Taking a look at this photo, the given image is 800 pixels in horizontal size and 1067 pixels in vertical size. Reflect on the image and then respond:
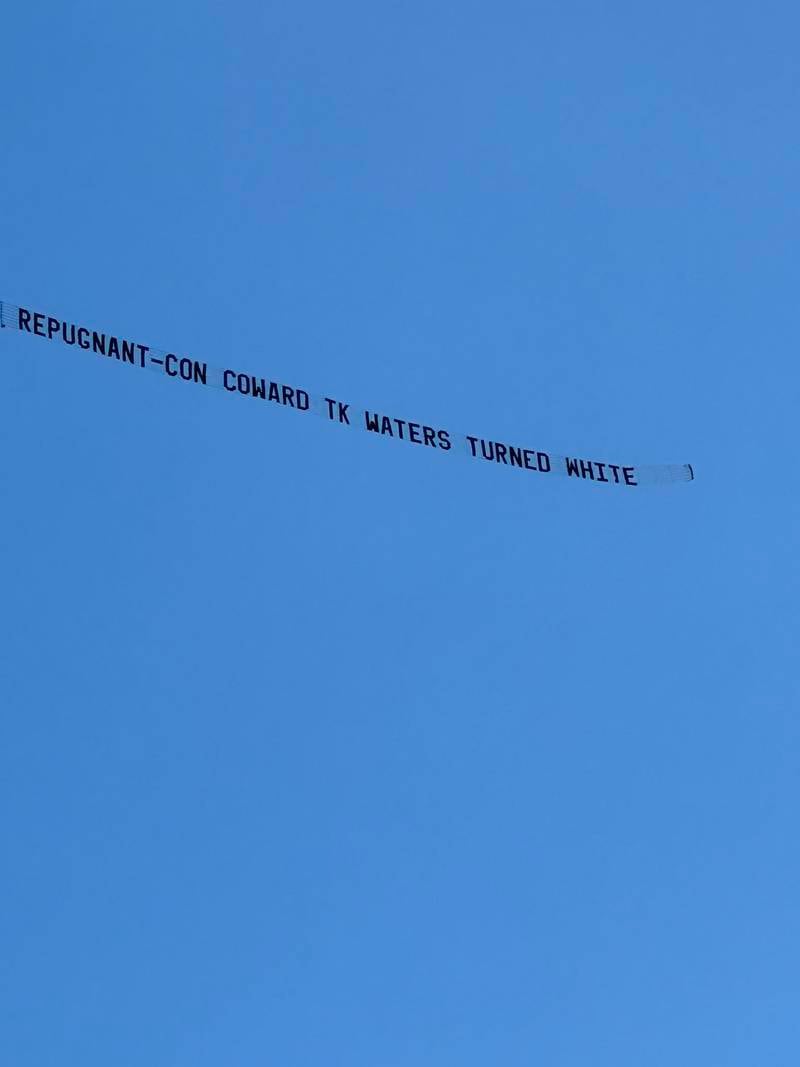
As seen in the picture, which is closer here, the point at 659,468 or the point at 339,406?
the point at 339,406

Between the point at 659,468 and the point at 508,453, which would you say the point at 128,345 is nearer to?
the point at 508,453

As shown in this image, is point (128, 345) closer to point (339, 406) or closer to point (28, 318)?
point (28, 318)

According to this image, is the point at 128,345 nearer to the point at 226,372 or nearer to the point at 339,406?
the point at 226,372

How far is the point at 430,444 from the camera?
620cm

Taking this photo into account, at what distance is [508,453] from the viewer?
6316 mm

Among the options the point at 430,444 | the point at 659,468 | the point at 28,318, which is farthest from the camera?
the point at 659,468

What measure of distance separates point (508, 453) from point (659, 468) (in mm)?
911

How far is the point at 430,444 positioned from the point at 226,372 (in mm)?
1021

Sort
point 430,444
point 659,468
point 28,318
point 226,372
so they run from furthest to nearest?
point 659,468 → point 430,444 → point 226,372 → point 28,318

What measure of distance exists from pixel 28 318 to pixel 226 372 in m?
0.86

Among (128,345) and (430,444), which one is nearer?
(128,345)

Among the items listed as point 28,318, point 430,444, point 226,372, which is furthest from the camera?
point 430,444

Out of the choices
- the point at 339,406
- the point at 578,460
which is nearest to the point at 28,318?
the point at 339,406

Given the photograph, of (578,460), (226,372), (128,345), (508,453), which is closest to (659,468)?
(578,460)
